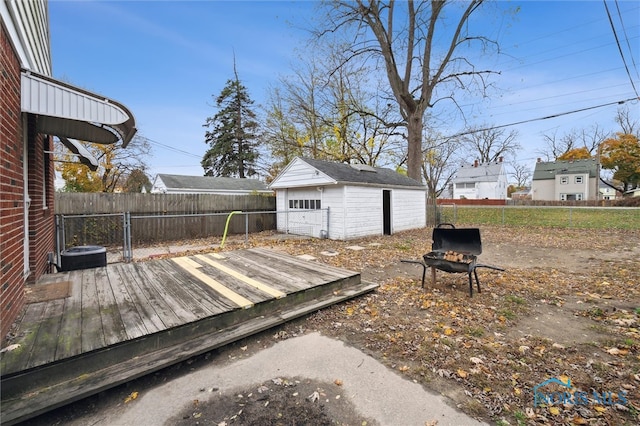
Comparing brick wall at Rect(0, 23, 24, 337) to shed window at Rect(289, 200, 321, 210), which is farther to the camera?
shed window at Rect(289, 200, 321, 210)

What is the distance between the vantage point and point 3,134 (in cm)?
257

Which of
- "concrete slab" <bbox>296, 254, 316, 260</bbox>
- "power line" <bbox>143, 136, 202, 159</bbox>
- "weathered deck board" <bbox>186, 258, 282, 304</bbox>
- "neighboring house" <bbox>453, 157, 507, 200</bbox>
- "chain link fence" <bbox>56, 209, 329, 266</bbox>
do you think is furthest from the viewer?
"neighboring house" <bbox>453, 157, 507, 200</bbox>

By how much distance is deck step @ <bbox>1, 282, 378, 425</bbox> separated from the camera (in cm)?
189

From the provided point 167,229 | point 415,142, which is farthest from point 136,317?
point 415,142

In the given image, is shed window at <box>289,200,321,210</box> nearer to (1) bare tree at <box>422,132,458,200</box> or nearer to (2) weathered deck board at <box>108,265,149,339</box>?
(2) weathered deck board at <box>108,265,149,339</box>

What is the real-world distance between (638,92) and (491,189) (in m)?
34.6

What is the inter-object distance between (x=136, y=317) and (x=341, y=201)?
8.19 m

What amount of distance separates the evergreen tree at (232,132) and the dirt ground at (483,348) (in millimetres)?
25550

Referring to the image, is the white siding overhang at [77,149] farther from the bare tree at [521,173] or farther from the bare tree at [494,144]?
the bare tree at [521,173]

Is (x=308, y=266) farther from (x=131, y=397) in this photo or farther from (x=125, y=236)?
(x=125, y=236)

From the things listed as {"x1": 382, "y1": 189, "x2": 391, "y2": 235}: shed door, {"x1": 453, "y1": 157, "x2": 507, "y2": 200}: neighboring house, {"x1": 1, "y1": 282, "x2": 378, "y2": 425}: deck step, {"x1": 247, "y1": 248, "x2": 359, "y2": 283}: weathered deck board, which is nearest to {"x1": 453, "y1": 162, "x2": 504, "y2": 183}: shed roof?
{"x1": 453, "y1": 157, "x2": 507, "y2": 200}: neighboring house

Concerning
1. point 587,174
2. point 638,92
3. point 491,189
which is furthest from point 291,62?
point 587,174

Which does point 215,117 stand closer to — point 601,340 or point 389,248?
point 389,248

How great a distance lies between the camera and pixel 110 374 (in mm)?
2266
